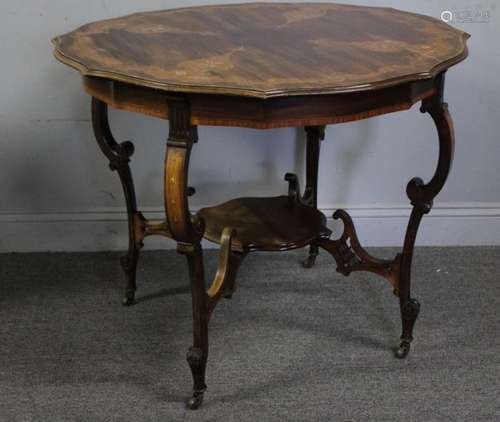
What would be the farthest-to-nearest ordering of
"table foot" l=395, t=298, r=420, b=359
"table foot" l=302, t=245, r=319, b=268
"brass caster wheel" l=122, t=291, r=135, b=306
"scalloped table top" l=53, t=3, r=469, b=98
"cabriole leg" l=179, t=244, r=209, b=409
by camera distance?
"table foot" l=302, t=245, r=319, b=268, "brass caster wheel" l=122, t=291, r=135, b=306, "table foot" l=395, t=298, r=420, b=359, "cabriole leg" l=179, t=244, r=209, b=409, "scalloped table top" l=53, t=3, r=469, b=98

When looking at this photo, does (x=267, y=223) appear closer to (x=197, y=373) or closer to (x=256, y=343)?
(x=256, y=343)

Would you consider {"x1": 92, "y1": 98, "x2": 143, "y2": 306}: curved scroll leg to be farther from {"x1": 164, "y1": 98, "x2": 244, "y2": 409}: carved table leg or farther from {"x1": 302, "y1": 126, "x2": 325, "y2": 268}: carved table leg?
{"x1": 302, "y1": 126, "x2": 325, "y2": 268}: carved table leg

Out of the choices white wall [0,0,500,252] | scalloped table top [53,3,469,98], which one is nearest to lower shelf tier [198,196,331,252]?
white wall [0,0,500,252]

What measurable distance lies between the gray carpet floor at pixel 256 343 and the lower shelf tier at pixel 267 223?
0.26 metres

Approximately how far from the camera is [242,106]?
136 centimetres

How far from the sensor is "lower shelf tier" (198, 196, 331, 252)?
195 centimetres

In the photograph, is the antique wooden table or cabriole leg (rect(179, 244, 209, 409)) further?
cabriole leg (rect(179, 244, 209, 409))

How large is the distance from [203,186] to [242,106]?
1093 mm

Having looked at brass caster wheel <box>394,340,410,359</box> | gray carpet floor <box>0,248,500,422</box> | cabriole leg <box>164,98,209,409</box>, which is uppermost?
cabriole leg <box>164,98,209,409</box>

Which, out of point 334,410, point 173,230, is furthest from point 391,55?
point 334,410

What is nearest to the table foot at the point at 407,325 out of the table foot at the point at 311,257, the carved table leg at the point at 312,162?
the carved table leg at the point at 312,162

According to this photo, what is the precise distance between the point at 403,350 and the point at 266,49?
91 centimetres

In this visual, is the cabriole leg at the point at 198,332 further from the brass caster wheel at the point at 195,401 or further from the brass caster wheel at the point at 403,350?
the brass caster wheel at the point at 403,350

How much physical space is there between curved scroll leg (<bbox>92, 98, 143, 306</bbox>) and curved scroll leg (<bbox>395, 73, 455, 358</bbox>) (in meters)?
0.79
